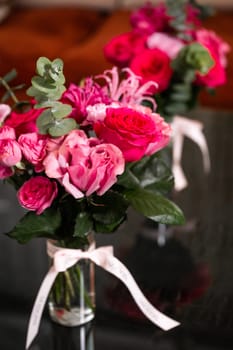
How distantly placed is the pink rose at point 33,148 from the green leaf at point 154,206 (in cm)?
14

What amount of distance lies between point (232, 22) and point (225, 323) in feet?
7.14

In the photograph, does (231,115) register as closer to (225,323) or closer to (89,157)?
(225,323)

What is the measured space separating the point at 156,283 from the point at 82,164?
39 cm

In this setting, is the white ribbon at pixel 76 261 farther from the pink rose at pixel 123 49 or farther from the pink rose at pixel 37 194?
the pink rose at pixel 123 49

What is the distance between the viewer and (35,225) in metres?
0.85

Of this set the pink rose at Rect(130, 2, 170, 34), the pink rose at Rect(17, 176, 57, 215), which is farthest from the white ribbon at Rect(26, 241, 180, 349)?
the pink rose at Rect(130, 2, 170, 34)

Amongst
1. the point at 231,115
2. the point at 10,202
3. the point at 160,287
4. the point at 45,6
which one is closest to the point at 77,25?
the point at 45,6

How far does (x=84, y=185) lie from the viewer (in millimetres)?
792

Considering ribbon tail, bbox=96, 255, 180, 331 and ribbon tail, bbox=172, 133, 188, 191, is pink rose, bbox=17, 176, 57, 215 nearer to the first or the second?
ribbon tail, bbox=96, 255, 180, 331

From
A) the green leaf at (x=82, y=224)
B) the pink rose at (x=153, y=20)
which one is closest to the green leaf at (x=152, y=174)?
the green leaf at (x=82, y=224)

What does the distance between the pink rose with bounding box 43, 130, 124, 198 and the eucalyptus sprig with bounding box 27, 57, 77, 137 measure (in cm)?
2

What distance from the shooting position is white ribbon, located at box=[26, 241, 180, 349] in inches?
35.2

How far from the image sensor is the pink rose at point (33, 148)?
2.59 feet

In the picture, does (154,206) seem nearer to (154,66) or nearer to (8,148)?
(8,148)
